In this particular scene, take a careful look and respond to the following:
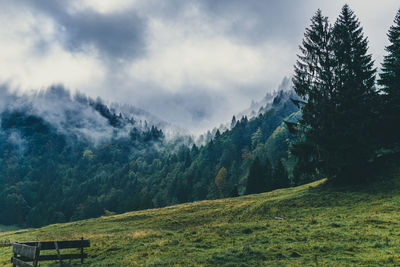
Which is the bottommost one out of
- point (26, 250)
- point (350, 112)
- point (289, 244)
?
point (289, 244)

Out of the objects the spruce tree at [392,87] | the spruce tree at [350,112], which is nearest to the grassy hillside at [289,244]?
the spruce tree at [350,112]

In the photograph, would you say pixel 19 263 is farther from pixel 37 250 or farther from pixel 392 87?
pixel 392 87

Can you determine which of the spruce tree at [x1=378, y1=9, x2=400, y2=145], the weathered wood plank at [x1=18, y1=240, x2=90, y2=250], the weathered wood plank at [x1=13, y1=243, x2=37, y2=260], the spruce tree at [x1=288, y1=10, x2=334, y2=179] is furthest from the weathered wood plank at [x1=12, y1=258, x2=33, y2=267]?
the spruce tree at [x1=378, y1=9, x2=400, y2=145]

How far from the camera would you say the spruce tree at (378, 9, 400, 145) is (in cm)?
4006

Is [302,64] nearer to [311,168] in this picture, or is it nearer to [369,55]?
[369,55]

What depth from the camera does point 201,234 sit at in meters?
21.6

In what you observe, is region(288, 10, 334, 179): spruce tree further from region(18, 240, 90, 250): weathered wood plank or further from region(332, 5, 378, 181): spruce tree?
region(18, 240, 90, 250): weathered wood plank

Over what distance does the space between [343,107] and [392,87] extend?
11.3m

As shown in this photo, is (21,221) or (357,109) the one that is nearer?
(357,109)

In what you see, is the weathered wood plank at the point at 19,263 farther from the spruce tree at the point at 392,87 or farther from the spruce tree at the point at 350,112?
the spruce tree at the point at 392,87

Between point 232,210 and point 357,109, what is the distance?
23035 mm

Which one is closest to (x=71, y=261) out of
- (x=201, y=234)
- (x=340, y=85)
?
(x=201, y=234)

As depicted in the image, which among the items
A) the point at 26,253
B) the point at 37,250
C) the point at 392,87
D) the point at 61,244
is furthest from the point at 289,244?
the point at 392,87

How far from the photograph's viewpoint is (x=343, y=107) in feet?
125
